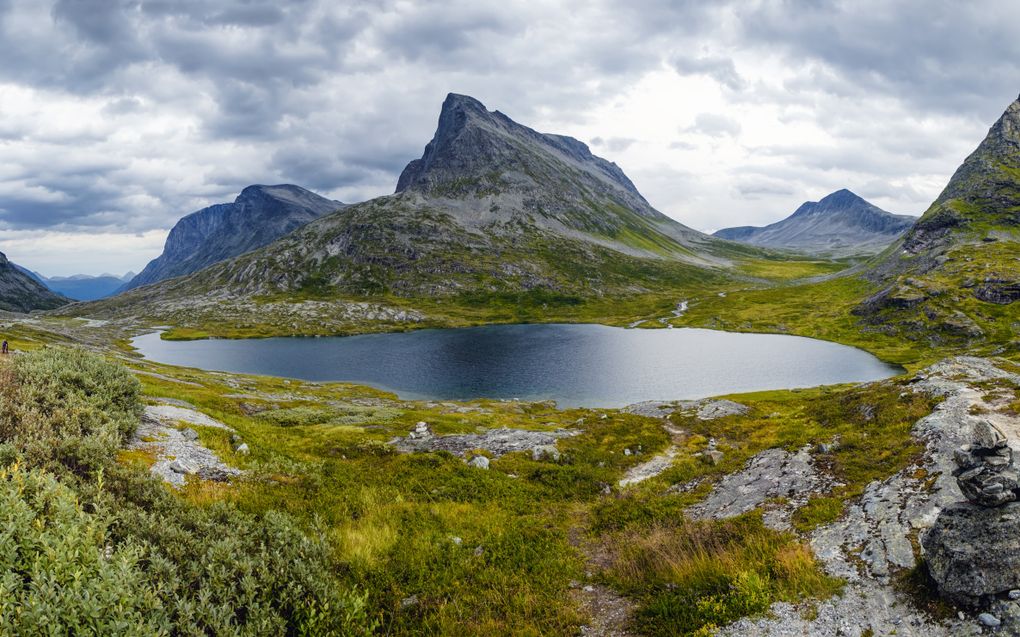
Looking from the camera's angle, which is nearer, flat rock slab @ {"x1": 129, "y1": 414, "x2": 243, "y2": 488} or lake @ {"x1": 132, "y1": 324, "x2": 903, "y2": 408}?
flat rock slab @ {"x1": 129, "y1": 414, "x2": 243, "y2": 488}

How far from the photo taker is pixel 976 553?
10898 mm

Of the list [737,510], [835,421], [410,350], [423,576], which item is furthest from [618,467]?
[410,350]

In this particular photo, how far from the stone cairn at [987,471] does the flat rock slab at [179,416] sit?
31139mm

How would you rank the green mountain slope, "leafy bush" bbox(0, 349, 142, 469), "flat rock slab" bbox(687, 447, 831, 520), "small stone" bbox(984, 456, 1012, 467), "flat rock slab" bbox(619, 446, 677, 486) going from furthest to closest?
the green mountain slope, "flat rock slab" bbox(619, 446, 677, 486), "flat rock slab" bbox(687, 447, 831, 520), "leafy bush" bbox(0, 349, 142, 469), "small stone" bbox(984, 456, 1012, 467)

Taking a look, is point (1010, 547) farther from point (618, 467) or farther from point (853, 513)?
point (618, 467)

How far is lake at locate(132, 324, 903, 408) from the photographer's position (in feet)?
310

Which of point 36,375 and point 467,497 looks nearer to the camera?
point 36,375

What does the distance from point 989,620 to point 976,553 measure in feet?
4.91

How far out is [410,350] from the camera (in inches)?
5901

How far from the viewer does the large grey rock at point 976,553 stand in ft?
34.7

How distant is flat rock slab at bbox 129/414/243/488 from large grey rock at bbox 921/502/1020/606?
23.5 meters

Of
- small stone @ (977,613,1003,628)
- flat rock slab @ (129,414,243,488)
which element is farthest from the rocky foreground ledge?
flat rock slab @ (129,414,243,488)

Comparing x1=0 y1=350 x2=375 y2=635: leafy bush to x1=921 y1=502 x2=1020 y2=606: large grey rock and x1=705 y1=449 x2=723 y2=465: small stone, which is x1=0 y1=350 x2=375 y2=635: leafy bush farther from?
x1=705 y1=449 x2=723 y2=465: small stone

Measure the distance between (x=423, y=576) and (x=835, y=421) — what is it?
3470 centimetres
